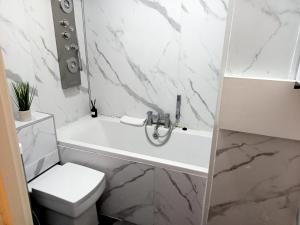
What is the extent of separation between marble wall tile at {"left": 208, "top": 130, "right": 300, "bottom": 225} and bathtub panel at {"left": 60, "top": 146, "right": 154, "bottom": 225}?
65 cm

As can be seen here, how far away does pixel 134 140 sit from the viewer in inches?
97.4

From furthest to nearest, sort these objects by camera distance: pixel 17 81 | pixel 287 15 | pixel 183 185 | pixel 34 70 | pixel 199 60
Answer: pixel 199 60, pixel 34 70, pixel 17 81, pixel 183 185, pixel 287 15

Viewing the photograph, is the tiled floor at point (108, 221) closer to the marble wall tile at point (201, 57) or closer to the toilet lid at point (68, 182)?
the toilet lid at point (68, 182)

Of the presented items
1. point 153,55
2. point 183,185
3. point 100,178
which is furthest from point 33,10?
point 183,185

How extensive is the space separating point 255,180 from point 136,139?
1.54 meters

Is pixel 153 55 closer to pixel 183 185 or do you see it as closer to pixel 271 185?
pixel 183 185

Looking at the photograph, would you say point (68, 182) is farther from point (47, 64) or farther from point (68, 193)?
point (47, 64)

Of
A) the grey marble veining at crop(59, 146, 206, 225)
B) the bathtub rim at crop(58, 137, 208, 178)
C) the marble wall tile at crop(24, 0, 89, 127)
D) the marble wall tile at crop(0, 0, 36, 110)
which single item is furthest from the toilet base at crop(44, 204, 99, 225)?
the marble wall tile at crop(0, 0, 36, 110)

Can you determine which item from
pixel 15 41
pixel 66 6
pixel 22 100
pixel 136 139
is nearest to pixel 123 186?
pixel 136 139

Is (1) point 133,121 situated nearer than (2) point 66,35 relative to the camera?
No

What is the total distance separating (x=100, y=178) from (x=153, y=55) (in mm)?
1248

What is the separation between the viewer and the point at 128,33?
2232 millimetres

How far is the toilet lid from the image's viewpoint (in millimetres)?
1517

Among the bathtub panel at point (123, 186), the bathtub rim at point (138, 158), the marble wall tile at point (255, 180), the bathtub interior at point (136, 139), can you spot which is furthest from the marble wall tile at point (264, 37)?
the bathtub interior at point (136, 139)
